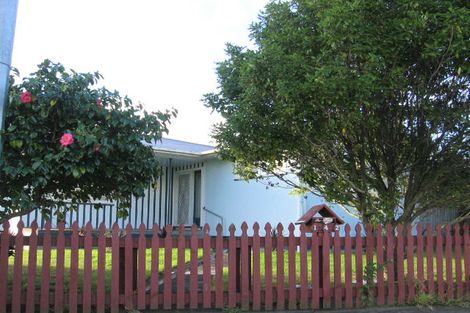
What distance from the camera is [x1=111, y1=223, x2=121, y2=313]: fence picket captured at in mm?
6867

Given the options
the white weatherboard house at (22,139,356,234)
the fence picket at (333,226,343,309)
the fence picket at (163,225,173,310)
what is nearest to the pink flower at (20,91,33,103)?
the fence picket at (163,225,173,310)

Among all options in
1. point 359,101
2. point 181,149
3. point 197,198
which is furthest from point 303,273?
point 197,198

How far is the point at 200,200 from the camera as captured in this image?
17531mm

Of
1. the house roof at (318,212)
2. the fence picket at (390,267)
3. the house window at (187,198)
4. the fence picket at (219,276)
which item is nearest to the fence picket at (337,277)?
the fence picket at (390,267)

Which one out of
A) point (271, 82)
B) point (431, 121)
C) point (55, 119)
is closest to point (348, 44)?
point (271, 82)

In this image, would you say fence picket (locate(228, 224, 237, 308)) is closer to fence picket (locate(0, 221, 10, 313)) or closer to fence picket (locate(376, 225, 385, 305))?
fence picket (locate(376, 225, 385, 305))

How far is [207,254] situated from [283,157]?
2.23m

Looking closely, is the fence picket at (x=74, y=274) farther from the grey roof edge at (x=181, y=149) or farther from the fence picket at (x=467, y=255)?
the grey roof edge at (x=181, y=149)

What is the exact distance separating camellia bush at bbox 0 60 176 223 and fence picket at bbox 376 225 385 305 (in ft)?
11.4

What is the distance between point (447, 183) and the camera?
27.4 feet

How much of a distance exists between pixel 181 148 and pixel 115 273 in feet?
32.6

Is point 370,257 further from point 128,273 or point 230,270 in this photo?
point 128,273

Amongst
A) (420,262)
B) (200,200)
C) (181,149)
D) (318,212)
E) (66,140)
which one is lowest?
(420,262)

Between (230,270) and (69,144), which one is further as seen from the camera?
(230,270)
